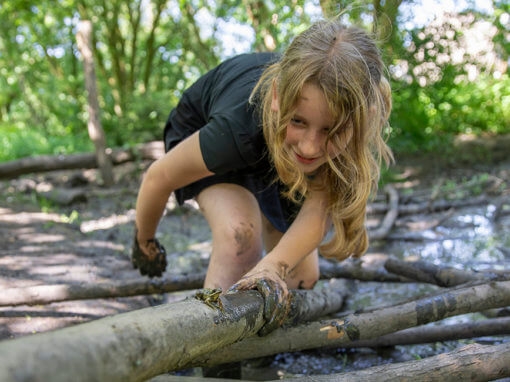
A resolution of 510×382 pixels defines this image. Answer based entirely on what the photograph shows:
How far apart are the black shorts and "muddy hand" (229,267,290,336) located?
73 cm

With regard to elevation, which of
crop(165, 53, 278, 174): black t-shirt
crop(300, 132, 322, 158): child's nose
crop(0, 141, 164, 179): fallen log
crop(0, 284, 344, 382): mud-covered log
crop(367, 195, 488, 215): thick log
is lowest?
crop(367, 195, 488, 215): thick log

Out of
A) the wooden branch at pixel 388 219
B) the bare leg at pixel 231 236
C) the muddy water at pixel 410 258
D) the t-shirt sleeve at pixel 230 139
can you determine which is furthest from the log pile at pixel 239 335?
the wooden branch at pixel 388 219

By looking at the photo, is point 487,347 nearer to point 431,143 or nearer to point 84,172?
point 431,143

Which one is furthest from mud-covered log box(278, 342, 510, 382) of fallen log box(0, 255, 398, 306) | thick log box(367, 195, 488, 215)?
thick log box(367, 195, 488, 215)

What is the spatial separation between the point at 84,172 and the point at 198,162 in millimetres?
6175

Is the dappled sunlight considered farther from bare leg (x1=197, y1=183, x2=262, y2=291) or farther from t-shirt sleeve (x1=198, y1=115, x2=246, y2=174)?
t-shirt sleeve (x1=198, y1=115, x2=246, y2=174)

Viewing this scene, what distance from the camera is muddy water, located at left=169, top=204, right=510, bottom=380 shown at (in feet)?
7.52

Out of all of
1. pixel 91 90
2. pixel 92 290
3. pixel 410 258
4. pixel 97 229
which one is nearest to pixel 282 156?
pixel 92 290

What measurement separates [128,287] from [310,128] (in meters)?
1.37

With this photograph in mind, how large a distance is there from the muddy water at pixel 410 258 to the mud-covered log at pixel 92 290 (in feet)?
1.62

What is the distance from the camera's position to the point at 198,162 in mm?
2012

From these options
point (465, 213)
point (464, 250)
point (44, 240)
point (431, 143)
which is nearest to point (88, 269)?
point (44, 240)

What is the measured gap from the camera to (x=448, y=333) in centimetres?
217

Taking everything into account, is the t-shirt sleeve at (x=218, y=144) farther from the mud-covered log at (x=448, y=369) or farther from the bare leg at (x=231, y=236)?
the mud-covered log at (x=448, y=369)
